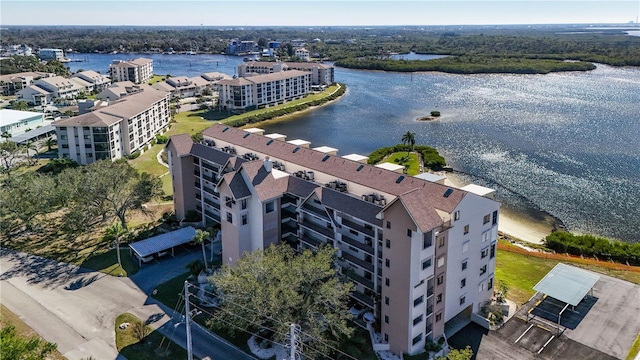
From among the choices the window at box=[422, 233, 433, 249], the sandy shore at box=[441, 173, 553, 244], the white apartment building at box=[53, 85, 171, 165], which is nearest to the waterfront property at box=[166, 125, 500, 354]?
the window at box=[422, 233, 433, 249]

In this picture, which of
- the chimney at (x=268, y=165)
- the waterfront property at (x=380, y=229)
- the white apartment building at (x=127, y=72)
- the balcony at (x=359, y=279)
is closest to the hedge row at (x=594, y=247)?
the waterfront property at (x=380, y=229)

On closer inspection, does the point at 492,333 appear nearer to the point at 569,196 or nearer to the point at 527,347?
the point at 527,347

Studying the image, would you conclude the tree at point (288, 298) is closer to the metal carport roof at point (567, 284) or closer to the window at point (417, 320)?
the window at point (417, 320)

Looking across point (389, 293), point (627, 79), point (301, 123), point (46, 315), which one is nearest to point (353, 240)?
point (389, 293)

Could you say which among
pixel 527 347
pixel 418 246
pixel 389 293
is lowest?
pixel 527 347

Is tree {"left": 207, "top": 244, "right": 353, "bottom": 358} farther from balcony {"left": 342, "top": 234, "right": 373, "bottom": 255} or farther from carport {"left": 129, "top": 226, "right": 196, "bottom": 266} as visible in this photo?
carport {"left": 129, "top": 226, "right": 196, "bottom": 266}

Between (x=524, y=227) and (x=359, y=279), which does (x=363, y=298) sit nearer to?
(x=359, y=279)
